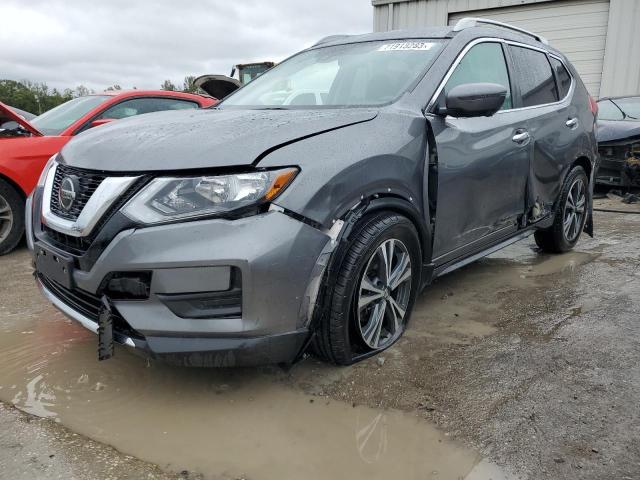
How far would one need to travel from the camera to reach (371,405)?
84.0 inches

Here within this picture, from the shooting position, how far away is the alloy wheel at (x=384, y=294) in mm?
2367

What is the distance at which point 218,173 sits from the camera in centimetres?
194

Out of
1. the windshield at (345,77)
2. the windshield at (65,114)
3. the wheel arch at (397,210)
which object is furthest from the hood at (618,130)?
the windshield at (65,114)

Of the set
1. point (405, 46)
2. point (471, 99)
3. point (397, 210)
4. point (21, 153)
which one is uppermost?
point (405, 46)

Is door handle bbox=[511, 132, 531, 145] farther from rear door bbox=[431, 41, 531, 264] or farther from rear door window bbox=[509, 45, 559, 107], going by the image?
rear door window bbox=[509, 45, 559, 107]

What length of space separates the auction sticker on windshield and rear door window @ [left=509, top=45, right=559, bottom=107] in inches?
33.4

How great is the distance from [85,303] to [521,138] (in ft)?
8.81

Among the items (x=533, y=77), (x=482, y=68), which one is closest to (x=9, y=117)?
(x=482, y=68)

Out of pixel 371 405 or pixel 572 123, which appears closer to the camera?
pixel 371 405

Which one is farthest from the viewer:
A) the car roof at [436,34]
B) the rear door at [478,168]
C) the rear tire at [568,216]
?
the rear tire at [568,216]

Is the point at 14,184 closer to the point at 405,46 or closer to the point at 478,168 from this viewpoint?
the point at 405,46

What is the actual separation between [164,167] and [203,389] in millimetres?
972

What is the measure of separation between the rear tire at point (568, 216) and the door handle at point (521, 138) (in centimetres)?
91

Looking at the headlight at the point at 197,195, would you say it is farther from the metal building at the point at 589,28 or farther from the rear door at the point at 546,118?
the metal building at the point at 589,28
